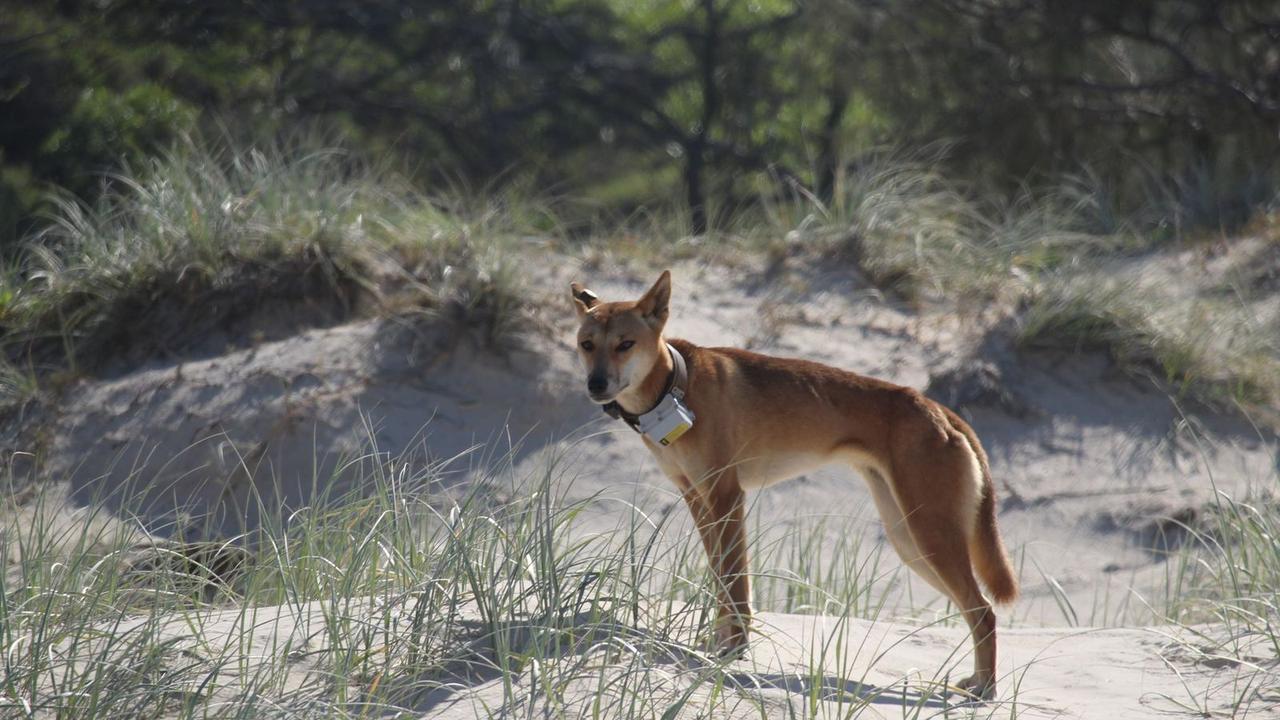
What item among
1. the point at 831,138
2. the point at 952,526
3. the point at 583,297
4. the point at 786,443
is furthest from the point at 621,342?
the point at 831,138

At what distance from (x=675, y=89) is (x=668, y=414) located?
11.7 meters

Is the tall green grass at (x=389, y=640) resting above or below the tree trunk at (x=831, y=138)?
below

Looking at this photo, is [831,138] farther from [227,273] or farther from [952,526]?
[952,526]

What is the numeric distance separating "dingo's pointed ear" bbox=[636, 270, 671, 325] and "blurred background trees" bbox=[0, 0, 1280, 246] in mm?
5292

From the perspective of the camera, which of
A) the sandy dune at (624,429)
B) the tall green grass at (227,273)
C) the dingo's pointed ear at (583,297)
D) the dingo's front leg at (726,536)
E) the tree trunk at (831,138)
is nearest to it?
the dingo's front leg at (726,536)

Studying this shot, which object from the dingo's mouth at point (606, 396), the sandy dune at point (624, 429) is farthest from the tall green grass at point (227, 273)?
the dingo's mouth at point (606, 396)

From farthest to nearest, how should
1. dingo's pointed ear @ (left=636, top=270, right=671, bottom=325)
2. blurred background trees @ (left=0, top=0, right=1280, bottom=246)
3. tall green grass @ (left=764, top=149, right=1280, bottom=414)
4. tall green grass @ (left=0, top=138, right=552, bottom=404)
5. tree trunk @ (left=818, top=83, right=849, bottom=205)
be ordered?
tree trunk @ (left=818, top=83, right=849, bottom=205)
blurred background trees @ (left=0, top=0, right=1280, bottom=246)
tall green grass @ (left=764, top=149, right=1280, bottom=414)
tall green grass @ (left=0, top=138, right=552, bottom=404)
dingo's pointed ear @ (left=636, top=270, right=671, bottom=325)

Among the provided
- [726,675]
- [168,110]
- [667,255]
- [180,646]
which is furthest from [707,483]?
[168,110]

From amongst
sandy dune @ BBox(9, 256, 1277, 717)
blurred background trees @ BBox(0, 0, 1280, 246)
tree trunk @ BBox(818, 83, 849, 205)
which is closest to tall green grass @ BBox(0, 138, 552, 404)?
sandy dune @ BBox(9, 256, 1277, 717)

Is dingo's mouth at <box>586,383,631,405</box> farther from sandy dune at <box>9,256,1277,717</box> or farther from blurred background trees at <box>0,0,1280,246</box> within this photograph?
blurred background trees at <box>0,0,1280,246</box>

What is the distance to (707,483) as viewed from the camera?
16.2 feet

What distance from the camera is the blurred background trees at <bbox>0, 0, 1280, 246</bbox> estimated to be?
11531 millimetres

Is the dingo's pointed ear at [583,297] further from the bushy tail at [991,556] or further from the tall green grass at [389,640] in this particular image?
the bushy tail at [991,556]

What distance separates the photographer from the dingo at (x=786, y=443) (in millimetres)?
4797
